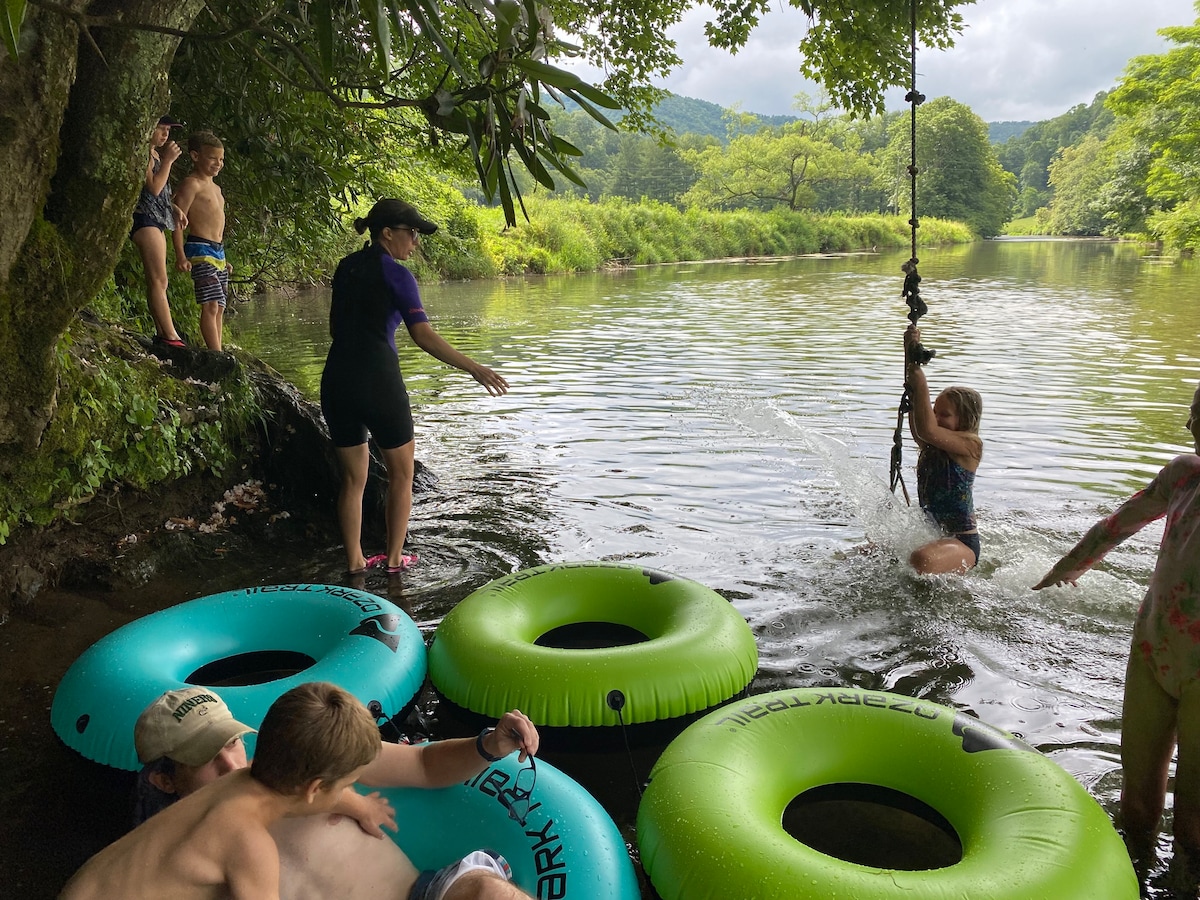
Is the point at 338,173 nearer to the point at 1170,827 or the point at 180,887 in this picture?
the point at 180,887

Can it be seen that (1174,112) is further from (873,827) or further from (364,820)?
(364,820)

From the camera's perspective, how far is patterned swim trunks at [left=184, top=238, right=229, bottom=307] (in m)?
5.82

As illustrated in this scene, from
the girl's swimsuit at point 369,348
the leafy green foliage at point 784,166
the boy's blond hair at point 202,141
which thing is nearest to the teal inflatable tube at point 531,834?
the girl's swimsuit at point 369,348

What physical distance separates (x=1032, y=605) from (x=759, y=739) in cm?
244

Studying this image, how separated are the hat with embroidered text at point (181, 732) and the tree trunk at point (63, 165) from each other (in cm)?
214

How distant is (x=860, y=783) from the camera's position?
262 cm

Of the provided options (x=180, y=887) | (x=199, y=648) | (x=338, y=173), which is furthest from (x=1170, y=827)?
(x=338, y=173)

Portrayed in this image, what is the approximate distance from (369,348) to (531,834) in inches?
115

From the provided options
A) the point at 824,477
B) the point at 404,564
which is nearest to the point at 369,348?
the point at 404,564

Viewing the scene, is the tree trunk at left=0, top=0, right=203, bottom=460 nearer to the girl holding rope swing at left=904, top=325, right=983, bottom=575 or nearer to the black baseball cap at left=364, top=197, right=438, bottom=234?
the black baseball cap at left=364, top=197, right=438, bottom=234

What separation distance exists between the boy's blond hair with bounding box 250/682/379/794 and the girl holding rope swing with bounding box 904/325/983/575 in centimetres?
352

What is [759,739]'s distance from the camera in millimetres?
2561

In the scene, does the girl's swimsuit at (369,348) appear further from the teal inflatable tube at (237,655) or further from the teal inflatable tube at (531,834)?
the teal inflatable tube at (531,834)

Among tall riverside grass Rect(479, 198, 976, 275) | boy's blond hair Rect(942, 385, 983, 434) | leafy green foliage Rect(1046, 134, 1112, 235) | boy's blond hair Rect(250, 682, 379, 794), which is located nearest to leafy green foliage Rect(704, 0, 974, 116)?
boy's blond hair Rect(942, 385, 983, 434)
